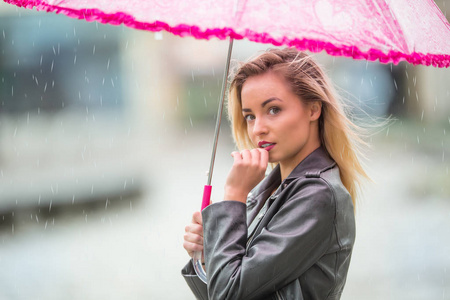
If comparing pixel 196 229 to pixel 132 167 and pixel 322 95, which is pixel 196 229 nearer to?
pixel 322 95

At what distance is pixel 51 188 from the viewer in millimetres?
8570

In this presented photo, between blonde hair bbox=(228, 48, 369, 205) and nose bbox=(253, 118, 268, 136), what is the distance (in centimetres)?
15

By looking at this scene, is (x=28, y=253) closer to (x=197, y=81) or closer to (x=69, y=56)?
(x=69, y=56)

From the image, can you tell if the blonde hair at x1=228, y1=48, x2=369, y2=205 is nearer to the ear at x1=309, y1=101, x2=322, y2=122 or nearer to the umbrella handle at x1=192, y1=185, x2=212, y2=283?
the ear at x1=309, y1=101, x2=322, y2=122

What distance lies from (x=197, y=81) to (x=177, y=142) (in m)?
4.19

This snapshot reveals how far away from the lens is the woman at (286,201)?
1.88m

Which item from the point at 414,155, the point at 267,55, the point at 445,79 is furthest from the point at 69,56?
the point at 267,55

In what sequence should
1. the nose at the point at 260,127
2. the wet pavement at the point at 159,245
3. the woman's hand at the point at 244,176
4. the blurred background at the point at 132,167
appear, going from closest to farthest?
the woman's hand at the point at 244,176 < the nose at the point at 260,127 < the wet pavement at the point at 159,245 < the blurred background at the point at 132,167

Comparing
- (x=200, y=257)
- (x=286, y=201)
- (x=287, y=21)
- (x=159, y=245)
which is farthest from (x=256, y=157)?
(x=159, y=245)

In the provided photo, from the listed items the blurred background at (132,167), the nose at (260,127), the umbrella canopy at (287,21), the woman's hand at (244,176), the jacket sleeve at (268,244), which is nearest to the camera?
the umbrella canopy at (287,21)

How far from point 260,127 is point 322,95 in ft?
0.77

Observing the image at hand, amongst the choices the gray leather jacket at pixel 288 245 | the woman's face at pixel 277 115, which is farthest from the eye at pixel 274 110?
the gray leather jacket at pixel 288 245

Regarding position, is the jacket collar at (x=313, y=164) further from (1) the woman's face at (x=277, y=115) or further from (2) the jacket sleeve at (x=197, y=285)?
(2) the jacket sleeve at (x=197, y=285)

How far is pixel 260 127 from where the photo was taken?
2.12m
